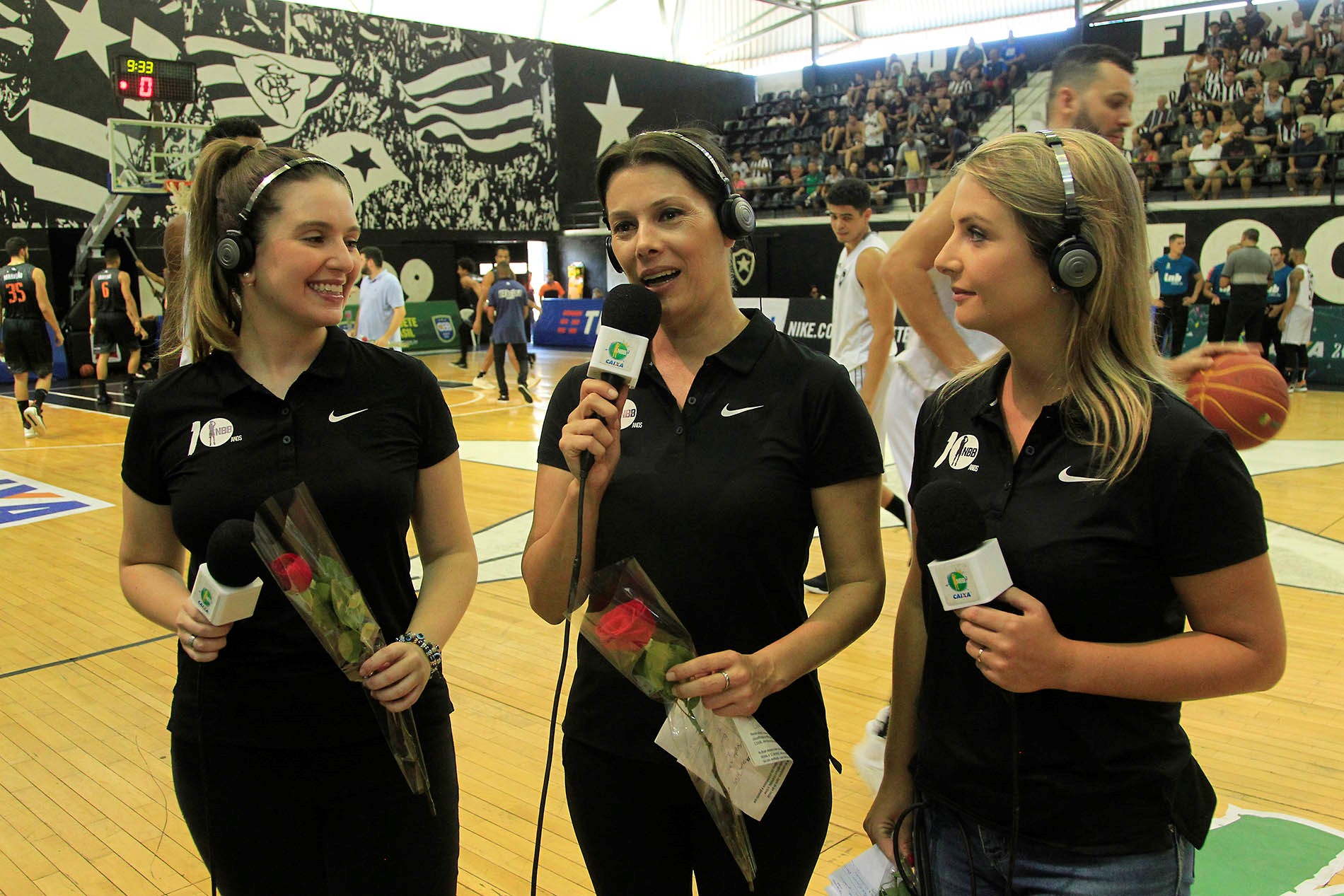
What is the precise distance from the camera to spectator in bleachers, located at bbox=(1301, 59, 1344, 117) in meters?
16.0

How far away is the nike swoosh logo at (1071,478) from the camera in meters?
1.35

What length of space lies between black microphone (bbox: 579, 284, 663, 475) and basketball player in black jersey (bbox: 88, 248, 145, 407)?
38.9 ft

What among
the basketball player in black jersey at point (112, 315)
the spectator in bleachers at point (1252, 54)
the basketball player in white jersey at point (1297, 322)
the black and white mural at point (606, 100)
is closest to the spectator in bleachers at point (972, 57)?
the spectator in bleachers at point (1252, 54)

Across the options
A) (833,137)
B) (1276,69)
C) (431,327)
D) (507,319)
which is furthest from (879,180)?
(507,319)

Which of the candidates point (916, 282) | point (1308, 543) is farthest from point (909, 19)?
point (916, 282)

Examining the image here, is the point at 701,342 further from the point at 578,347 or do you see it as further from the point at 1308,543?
the point at 578,347

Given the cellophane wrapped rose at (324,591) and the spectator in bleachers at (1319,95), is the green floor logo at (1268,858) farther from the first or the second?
the spectator in bleachers at (1319,95)

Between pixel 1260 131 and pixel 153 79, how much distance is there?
15.7 metres

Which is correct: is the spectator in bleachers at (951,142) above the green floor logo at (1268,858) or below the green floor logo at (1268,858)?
above

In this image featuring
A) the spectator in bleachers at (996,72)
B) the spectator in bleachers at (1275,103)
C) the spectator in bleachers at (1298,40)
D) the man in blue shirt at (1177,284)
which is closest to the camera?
the man in blue shirt at (1177,284)

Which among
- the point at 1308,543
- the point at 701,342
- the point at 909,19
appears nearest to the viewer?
the point at 701,342

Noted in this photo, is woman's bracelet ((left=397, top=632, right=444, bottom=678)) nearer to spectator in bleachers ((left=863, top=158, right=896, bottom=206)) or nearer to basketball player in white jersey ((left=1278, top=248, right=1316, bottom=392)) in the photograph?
basketball player in white jersey ((left=1278, top=248, right=1316, bottom=392))

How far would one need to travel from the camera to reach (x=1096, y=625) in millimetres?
1345

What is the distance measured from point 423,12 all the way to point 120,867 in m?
23.6
